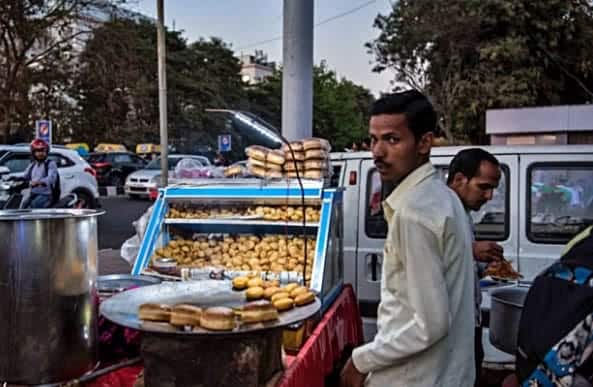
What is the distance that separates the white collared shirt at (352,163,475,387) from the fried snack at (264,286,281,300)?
2.76ft

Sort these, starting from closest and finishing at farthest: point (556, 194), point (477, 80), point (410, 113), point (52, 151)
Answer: point (410, 113) < point (556, 194) < point (52, 151) < point (477, 80)

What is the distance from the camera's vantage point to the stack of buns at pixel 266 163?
13.2 ft

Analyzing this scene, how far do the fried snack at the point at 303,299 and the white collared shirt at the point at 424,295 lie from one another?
0.73 meters

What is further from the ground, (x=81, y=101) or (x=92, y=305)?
(x=81, y=101)

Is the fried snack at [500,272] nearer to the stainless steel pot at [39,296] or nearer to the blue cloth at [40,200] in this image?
the stainless steel pot at [39,296]

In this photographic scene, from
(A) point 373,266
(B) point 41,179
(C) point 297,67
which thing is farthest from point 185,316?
(B) point 41,179

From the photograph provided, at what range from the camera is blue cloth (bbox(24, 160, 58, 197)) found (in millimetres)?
9289

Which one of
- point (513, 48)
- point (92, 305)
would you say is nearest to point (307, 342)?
point (92, 305)

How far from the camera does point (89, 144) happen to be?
31.2m

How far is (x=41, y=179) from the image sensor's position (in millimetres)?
9289

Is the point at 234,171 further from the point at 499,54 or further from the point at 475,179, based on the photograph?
the point at 499,54

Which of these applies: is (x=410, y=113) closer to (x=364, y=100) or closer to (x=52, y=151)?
(x=52, y=151)

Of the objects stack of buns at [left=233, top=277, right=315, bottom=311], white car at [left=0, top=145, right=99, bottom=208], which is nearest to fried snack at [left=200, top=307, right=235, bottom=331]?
stack of buns at [left=233, top=277, right=315, bottom=311]

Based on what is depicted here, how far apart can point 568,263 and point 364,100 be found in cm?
5337
